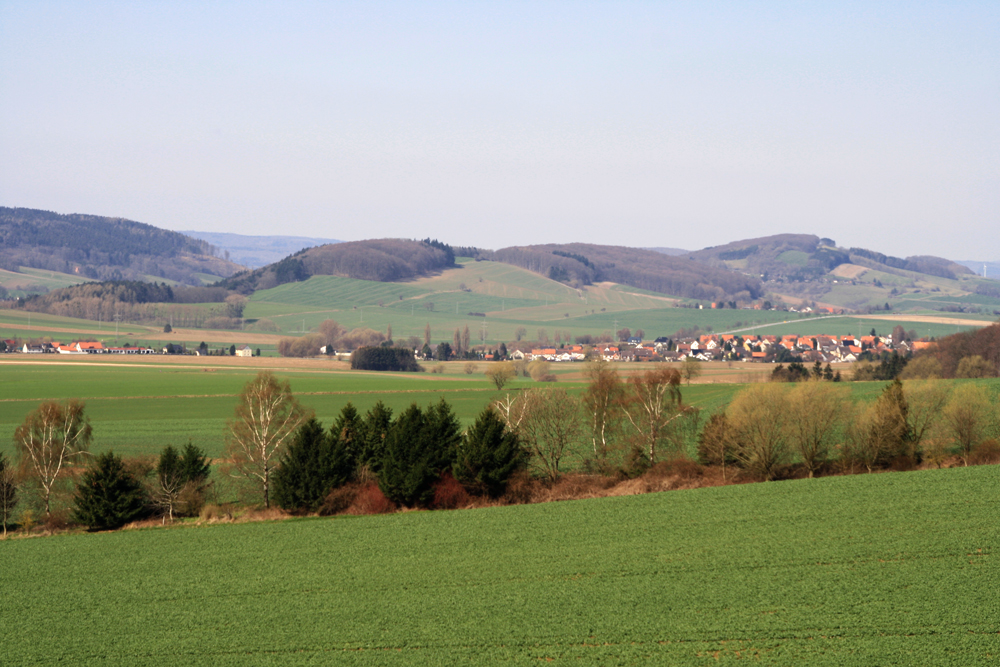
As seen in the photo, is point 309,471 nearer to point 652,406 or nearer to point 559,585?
point 652,406

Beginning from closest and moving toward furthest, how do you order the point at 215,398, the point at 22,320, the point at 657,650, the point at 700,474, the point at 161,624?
1. the point at 657,650
2. the point at 161,624
3. the point at 700,474
4. the point at 215,398
5. the point at 22,320

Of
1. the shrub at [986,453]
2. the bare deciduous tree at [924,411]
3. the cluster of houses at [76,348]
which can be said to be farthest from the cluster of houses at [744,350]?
the shrub at [986,453]

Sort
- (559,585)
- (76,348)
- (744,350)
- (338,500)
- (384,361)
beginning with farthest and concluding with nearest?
1. (744,350)
2. (76,348)
3. (384,361)
4. (338,500)
5. (559,585)

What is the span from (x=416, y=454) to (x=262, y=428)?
846 cm

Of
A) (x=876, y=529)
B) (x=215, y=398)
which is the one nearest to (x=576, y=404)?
(x=876, y=529)

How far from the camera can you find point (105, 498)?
36594mm

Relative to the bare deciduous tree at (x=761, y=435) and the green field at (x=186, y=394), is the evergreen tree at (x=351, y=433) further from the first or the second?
the bare deciduous tree at (x=761, y=435)

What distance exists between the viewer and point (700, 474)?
4144 centimetres

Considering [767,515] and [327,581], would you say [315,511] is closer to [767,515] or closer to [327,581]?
[327,581]

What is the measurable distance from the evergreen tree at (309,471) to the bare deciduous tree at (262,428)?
1727 millimetres

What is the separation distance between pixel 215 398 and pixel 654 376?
45.0m

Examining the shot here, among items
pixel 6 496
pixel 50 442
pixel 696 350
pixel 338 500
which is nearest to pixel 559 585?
pixel 338 500

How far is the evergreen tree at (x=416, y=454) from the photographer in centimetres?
Answer: 3912

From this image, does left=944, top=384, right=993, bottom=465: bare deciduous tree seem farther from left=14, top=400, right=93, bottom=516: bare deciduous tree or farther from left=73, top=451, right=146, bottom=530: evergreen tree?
left=14, top=400, right=93, bottom=516: bare deciduous tree
